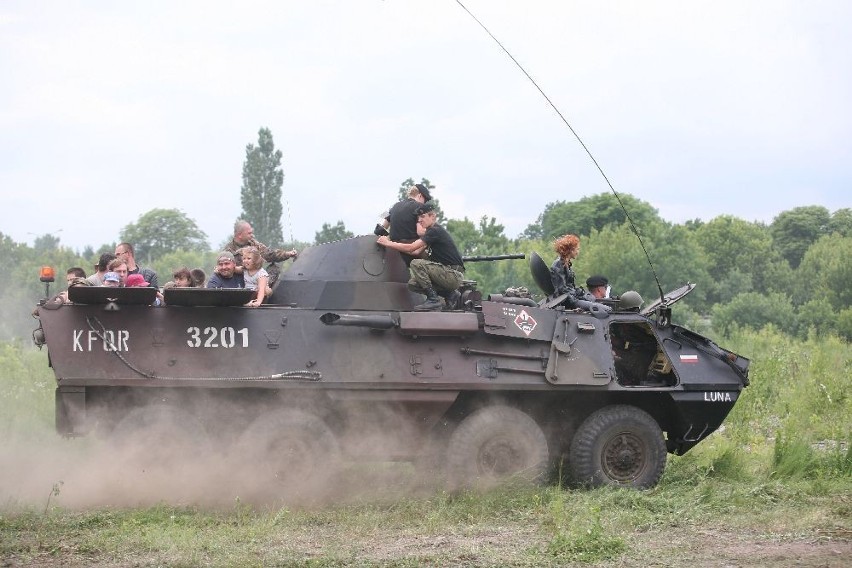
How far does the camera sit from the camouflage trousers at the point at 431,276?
12.6 metres

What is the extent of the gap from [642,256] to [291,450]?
126 ft

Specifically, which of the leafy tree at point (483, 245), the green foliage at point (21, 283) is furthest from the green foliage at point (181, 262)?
the leafy tree at point (483, 245)

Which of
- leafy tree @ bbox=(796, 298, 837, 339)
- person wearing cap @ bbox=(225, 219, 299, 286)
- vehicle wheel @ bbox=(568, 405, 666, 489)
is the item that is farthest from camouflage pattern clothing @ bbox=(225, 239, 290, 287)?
leafy tree @ bbox=(796, 298, 837, 339)

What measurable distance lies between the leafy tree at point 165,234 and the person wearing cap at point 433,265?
45.5 metres

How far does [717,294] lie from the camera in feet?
196

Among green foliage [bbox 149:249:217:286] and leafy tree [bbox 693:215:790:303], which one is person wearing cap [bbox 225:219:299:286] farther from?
leafy tree [bbox 693:215:790:303]

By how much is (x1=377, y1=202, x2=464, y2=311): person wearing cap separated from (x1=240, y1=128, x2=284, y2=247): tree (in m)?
26.5

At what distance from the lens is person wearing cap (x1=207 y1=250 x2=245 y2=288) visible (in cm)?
1265

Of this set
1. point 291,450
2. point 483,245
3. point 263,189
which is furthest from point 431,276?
point 263,189

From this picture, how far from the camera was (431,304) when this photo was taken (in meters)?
12.6

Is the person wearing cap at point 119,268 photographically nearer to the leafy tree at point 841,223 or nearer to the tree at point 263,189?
the tree at point 263,189

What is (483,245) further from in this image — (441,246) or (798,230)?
(798,230)

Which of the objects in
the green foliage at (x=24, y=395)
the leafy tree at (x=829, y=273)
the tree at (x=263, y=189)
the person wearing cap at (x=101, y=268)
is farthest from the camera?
the leafy tree at (x=829, y=273)

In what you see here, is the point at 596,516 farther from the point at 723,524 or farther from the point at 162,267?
the point at 162,267
